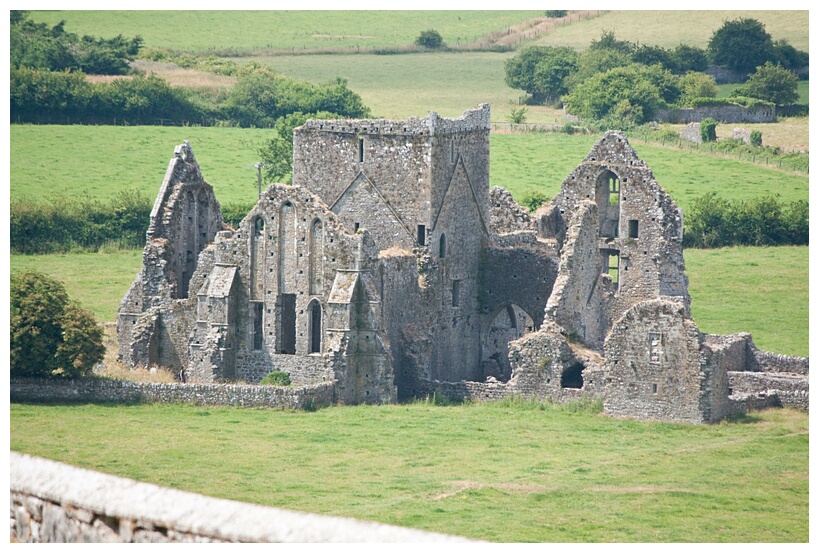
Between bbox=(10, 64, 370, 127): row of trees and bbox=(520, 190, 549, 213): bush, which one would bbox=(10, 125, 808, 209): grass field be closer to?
bbox=(10, 64, 370, 127): row of trees

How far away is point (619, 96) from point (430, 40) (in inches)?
793

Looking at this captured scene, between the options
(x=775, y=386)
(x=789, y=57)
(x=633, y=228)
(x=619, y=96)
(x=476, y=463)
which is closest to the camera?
(x=476, y=463)

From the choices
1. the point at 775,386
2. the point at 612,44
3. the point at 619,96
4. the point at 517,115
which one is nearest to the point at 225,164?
the point at 517,115

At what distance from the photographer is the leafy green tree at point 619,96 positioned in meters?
92.6

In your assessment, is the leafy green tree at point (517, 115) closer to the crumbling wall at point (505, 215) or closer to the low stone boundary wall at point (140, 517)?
the crumbling wall at point (505, 215)

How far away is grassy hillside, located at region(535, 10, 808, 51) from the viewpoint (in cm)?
9512

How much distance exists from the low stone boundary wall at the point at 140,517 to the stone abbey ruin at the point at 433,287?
29.9m

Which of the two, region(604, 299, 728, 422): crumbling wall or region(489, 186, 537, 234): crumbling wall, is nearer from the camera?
region(604, 299, 728, 422): crumbling wall

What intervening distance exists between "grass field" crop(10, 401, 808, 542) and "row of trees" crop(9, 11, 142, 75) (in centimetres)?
A: 4739

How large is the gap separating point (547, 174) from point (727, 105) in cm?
1218

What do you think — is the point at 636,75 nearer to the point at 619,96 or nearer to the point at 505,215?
the point at 619,96

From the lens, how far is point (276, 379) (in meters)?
53.6

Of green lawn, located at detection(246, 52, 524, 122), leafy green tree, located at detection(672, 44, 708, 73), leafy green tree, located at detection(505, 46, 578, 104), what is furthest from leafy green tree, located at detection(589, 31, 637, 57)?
green lawn, located at detection(246, 52, 524, 122)

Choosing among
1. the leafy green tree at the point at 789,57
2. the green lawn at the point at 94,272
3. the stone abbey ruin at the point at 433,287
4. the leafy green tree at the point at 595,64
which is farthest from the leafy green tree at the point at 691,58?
the stone abbey ruin at the point at 433,287
